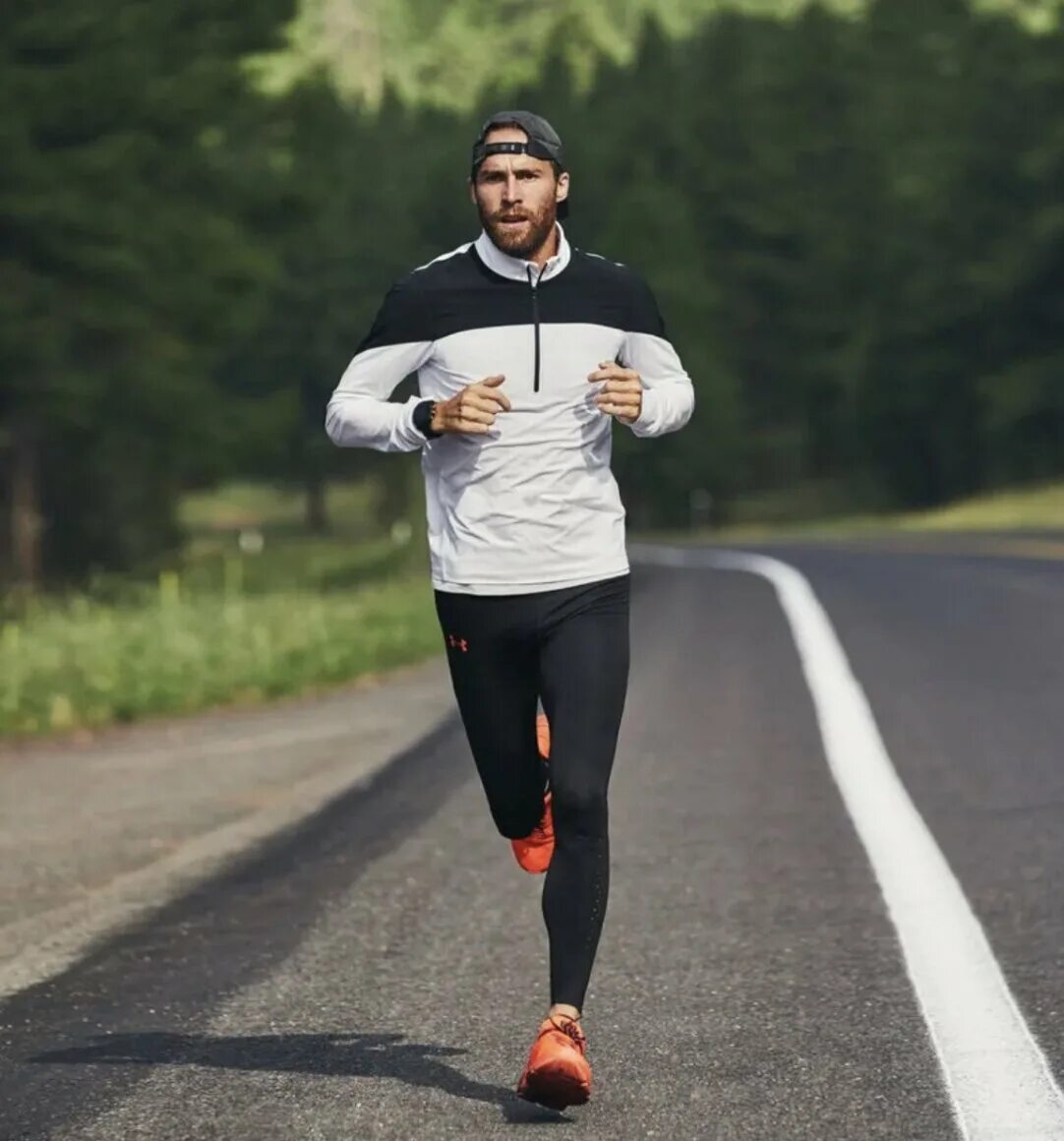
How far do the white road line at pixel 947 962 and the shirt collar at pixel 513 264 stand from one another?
2.07 meters

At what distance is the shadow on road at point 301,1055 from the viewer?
19.6 feet

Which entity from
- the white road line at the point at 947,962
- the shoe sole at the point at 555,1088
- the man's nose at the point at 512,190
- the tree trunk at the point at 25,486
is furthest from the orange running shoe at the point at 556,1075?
the tree trunk at the point at 25,486

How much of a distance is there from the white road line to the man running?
96 centimetres

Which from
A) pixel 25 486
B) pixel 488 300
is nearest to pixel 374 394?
pixel 488 300

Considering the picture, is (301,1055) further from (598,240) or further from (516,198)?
(598,240)

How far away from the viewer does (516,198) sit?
19.1ft

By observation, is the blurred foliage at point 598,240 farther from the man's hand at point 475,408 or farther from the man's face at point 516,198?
Result: the man's hand at point 475,408

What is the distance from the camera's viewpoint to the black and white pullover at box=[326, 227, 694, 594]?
5883 millimetres

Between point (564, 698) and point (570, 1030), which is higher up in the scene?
point (564, 698)

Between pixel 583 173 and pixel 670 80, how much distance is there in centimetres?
1575

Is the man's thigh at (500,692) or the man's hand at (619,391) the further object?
the man's thigh at (500,692)

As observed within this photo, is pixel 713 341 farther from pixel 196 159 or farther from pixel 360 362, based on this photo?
pixel 360 362

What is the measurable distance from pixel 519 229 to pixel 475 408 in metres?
0.45

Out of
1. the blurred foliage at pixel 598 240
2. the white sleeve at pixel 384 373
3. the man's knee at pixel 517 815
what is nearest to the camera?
the white sleeve at pixel 384 373
